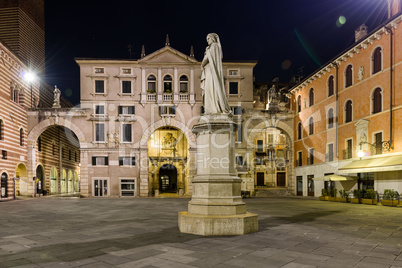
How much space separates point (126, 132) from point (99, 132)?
9.69 ft

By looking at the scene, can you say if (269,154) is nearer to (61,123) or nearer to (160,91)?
(160,91)

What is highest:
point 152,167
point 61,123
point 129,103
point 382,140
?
point 129,103

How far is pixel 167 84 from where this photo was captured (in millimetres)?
37594

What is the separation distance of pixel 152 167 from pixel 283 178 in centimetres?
2082

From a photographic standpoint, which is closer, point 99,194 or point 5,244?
point 5,244

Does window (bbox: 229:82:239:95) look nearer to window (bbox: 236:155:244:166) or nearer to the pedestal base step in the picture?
window (bbox: 236:155:244:166)

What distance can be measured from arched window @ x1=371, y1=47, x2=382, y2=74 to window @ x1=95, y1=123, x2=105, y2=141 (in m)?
27.1

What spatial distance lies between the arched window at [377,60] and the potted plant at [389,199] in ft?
29.4

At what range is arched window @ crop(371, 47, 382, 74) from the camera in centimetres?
2413

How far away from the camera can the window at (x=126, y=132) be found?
120ft

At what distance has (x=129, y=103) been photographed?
121 ft

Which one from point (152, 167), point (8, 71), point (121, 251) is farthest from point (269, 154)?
point (121, 251)

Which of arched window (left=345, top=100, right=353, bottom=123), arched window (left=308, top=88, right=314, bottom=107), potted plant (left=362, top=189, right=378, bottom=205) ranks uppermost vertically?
arched window (left=308, top=88, right=314, bottom=107)

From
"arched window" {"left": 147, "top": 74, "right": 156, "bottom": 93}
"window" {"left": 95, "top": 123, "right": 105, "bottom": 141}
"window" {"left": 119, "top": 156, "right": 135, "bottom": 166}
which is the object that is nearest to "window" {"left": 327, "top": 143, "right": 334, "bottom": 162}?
"arched window" {"left": 147, "top": 74, "right": 156, "bottom": 93}
